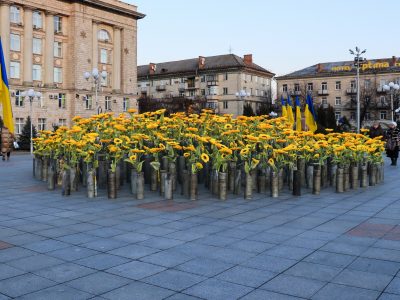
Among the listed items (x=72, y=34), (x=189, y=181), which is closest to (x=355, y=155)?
(x=189, y=181)

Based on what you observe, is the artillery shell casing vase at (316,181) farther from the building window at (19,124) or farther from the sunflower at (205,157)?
the building window at (19,124)

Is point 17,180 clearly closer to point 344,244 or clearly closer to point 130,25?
point 344,244

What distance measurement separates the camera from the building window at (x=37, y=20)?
1934 inches

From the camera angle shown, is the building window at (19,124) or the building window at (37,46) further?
the building window at (37,46)

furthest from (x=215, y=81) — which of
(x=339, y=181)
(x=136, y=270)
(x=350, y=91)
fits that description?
(x=136, y=270)

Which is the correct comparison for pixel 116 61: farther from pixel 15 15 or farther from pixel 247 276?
pixel 247 276

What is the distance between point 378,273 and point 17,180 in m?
11.5

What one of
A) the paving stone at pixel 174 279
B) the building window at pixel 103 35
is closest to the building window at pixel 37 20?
the building window at pixel 103 35

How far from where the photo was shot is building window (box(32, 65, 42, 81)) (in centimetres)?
4909

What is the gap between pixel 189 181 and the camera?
32.2 feet

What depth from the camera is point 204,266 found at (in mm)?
5016

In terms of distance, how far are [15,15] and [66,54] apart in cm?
703

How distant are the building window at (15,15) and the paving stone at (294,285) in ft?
162

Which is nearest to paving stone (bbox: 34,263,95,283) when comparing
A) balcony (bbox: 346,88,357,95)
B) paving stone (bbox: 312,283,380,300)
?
→ paving stone (bbox: 312,283,380,300)
